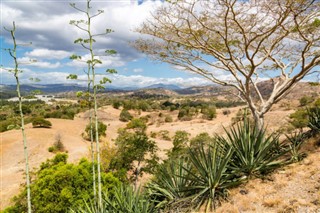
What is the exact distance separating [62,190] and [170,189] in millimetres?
8524

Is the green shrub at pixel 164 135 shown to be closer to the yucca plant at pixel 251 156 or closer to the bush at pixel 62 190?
the bush at pixel 62 190

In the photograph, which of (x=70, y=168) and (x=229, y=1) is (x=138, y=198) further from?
(x=70, y=168)

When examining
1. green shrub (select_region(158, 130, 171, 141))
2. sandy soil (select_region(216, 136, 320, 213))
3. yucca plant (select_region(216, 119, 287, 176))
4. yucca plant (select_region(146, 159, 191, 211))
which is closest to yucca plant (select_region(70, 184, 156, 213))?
yucca plant (select_region(146, 159, 191, 211))

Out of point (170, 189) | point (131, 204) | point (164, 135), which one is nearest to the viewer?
point (131, 204)

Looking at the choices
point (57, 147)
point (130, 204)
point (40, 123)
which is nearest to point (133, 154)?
point (130, 204)

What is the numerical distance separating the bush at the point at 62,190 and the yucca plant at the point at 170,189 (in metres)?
6.12

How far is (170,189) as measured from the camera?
8898mm

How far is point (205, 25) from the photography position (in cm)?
1195

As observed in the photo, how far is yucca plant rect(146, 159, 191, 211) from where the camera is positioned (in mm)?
8336

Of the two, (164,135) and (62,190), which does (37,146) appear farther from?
(62,190)

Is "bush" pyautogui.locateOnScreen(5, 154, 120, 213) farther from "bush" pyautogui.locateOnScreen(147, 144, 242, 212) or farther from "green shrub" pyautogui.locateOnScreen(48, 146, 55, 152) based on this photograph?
"green shrub" pyautogui.locateOnScreen(48, 146, 55, 152)

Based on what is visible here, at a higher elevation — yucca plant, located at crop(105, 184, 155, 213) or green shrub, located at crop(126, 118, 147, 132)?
yucca plant, located at crop(105, 184, 155, 213)

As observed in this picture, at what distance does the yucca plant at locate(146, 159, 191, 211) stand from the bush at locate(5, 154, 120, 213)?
6.12 m

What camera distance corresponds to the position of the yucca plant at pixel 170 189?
8336mm
